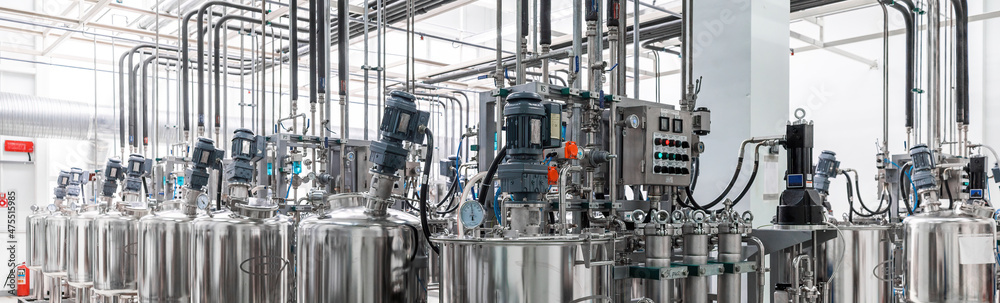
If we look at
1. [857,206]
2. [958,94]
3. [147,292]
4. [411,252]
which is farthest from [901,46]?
[147,292]

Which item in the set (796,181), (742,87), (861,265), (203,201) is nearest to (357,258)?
(203,201)

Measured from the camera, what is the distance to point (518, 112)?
209 cm

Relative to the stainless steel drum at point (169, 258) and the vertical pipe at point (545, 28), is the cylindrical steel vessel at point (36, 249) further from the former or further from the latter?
the vertical pipe at point (545, 28)

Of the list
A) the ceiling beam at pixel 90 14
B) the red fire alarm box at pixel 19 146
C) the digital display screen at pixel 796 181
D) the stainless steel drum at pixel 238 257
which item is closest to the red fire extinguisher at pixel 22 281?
the red fire alarm box at pixel 19 146

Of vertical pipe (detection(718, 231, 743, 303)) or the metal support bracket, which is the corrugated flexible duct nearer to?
the metal support bracket

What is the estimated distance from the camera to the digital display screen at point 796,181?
2715 mm

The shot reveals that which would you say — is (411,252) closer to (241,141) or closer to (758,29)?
(241,141)

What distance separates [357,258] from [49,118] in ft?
19.3

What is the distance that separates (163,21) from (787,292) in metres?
6.52

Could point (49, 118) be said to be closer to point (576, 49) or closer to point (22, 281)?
point (22, 281)

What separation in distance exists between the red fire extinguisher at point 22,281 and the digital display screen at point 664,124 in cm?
780

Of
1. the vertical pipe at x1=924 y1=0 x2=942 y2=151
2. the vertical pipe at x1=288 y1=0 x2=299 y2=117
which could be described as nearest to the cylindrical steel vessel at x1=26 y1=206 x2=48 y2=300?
the vertical pipe at x1=288 y1=0 x2=299 y2=117

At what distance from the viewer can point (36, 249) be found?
707 cm

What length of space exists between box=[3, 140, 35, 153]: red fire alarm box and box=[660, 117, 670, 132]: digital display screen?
7686mm
